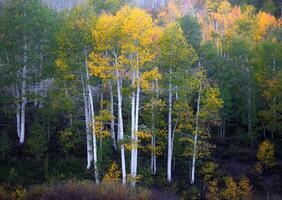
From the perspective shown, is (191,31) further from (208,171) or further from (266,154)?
(208,171)

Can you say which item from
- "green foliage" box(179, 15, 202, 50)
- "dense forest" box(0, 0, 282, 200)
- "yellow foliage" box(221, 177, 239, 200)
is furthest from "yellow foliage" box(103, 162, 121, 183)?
"green foliage" box(179, 15, 202, 50)

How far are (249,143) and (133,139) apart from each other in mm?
14000

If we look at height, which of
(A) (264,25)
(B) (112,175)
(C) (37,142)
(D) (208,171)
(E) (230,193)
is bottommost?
(E) (230,193)

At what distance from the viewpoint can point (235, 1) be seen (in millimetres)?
58969

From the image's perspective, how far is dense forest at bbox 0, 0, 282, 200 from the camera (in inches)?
699

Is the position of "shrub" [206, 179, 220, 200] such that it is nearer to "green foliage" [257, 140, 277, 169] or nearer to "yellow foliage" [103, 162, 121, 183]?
"yellow foliage" [103, 162, 121, 183]

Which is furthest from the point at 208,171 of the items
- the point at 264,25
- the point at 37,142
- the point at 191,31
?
the point at 264,25

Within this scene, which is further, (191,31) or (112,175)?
(191,31)

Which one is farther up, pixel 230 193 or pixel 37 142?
pixel 37 142

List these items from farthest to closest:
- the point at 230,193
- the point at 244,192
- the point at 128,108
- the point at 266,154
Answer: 1. the point at 266,154
2. the point at 128,108
3. the point at 230,193
4. the point at 244,192

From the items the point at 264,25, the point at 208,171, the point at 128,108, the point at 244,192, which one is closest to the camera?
the point at 244,192

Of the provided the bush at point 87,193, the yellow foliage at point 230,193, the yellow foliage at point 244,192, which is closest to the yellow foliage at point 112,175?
the bush at point 87,193

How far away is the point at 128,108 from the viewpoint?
2262 centimetres

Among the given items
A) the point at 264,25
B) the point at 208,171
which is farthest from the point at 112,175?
the point at 264,25
